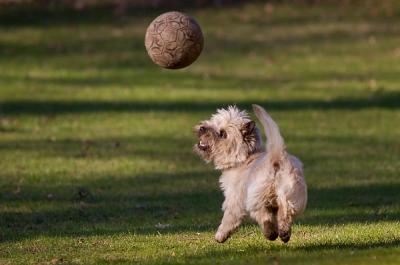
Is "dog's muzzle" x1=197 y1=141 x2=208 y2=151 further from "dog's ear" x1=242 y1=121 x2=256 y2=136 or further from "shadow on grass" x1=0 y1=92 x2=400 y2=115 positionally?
"shadow on grass" x1=0 y1=92 x2=400 y2=115

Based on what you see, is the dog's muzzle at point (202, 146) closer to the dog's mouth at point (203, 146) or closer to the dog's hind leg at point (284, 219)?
the dog's mouth at point (203, 146)

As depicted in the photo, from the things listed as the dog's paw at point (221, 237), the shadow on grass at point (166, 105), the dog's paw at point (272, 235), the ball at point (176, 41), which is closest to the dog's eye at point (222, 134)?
the dog's paw at point (221, 237)

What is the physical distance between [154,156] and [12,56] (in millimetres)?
13025

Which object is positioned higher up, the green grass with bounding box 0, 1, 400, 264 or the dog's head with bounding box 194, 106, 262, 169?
the dog's head with bounding box 194, 106, 262, 169

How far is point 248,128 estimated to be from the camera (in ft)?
37.0

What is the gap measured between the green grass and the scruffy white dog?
327mm

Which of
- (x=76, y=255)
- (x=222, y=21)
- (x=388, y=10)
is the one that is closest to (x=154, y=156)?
(x=76, y=255)

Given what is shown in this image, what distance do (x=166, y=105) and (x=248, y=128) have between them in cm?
1331

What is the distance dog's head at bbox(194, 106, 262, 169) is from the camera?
1132cm

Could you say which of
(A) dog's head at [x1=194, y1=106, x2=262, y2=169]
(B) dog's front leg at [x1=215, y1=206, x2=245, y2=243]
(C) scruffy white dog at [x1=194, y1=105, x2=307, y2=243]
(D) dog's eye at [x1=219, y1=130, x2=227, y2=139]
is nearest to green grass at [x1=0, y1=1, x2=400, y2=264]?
(B) dog's front leg at [x1=215, y1=206, x2=245, y2=243]

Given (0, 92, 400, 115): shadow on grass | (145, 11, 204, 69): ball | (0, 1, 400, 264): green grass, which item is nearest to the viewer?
(0, 1, 400, 264): green grass

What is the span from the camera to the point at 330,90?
1048 inches

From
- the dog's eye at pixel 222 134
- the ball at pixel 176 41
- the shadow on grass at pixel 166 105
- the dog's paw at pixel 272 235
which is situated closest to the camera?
the dog's paw at pixel 272 235

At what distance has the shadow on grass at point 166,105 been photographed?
23.9 meters
